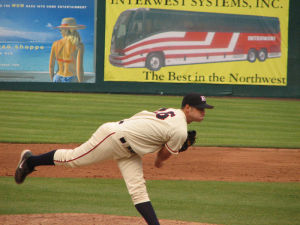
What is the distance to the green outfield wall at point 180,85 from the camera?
64.8 feet

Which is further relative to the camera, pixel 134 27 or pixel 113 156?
pixel 134 27

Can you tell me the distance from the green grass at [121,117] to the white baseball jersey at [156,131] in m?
6.51

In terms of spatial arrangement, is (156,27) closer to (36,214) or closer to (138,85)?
(138,85)

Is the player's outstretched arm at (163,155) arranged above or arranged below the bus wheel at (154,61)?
below

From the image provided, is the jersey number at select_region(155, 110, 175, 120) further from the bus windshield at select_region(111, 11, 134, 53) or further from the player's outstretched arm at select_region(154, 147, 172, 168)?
the bus windshield at select_region(111, 11, 134, 53)

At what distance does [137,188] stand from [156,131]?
1.78ft

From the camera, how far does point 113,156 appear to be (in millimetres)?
4730

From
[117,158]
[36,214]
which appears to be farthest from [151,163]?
[117,158]

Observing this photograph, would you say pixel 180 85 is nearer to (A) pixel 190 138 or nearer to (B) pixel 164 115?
(A) pixel 190 138

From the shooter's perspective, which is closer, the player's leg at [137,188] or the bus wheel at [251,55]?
the player's leg at [137,188]

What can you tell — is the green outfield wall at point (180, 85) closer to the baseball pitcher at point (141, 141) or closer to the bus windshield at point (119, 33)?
the bus windshield at point (119, 33)

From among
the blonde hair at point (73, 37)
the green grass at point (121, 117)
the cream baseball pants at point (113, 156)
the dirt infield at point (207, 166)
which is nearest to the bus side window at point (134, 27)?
the blonde hair at point (73, 37)

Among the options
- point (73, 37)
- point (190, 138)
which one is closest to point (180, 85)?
point (73, 37)

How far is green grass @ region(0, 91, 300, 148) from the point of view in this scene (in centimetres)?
1164
